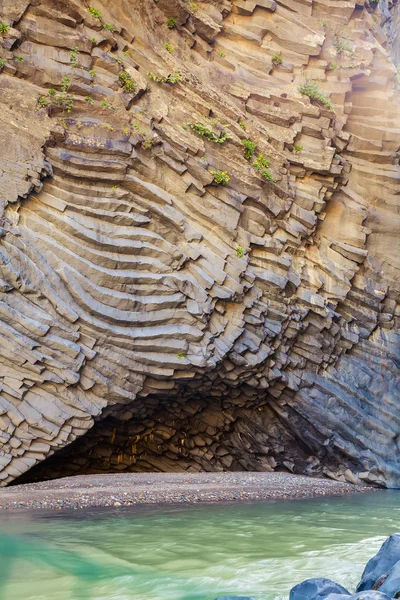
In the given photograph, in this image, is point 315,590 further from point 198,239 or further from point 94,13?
point 94,13

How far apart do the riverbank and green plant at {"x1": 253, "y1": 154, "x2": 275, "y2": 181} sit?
8.33 metres

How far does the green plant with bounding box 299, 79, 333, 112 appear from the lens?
18.6 meters

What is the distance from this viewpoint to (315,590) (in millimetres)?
5086

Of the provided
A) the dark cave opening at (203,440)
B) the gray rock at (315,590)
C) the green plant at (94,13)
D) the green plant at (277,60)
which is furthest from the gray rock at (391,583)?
the green plant at (277,60)

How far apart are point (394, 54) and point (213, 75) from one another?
15477 millimetres

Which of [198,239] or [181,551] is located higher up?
[198,239]

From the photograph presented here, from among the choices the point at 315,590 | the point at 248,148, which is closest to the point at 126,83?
the point at 248,148

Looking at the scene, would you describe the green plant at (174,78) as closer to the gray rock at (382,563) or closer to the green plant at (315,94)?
the green plant at (315,94)

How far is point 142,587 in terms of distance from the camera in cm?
603

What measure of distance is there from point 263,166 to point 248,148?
693mm

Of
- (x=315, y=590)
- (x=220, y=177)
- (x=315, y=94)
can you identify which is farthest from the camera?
(x=315, y=94)

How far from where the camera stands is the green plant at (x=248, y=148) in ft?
54.9

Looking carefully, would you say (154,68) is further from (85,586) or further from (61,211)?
(85,586)

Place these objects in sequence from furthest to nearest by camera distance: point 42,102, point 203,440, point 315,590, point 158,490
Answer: point 203,440
point 42,102
point 158,490
point 315,590
